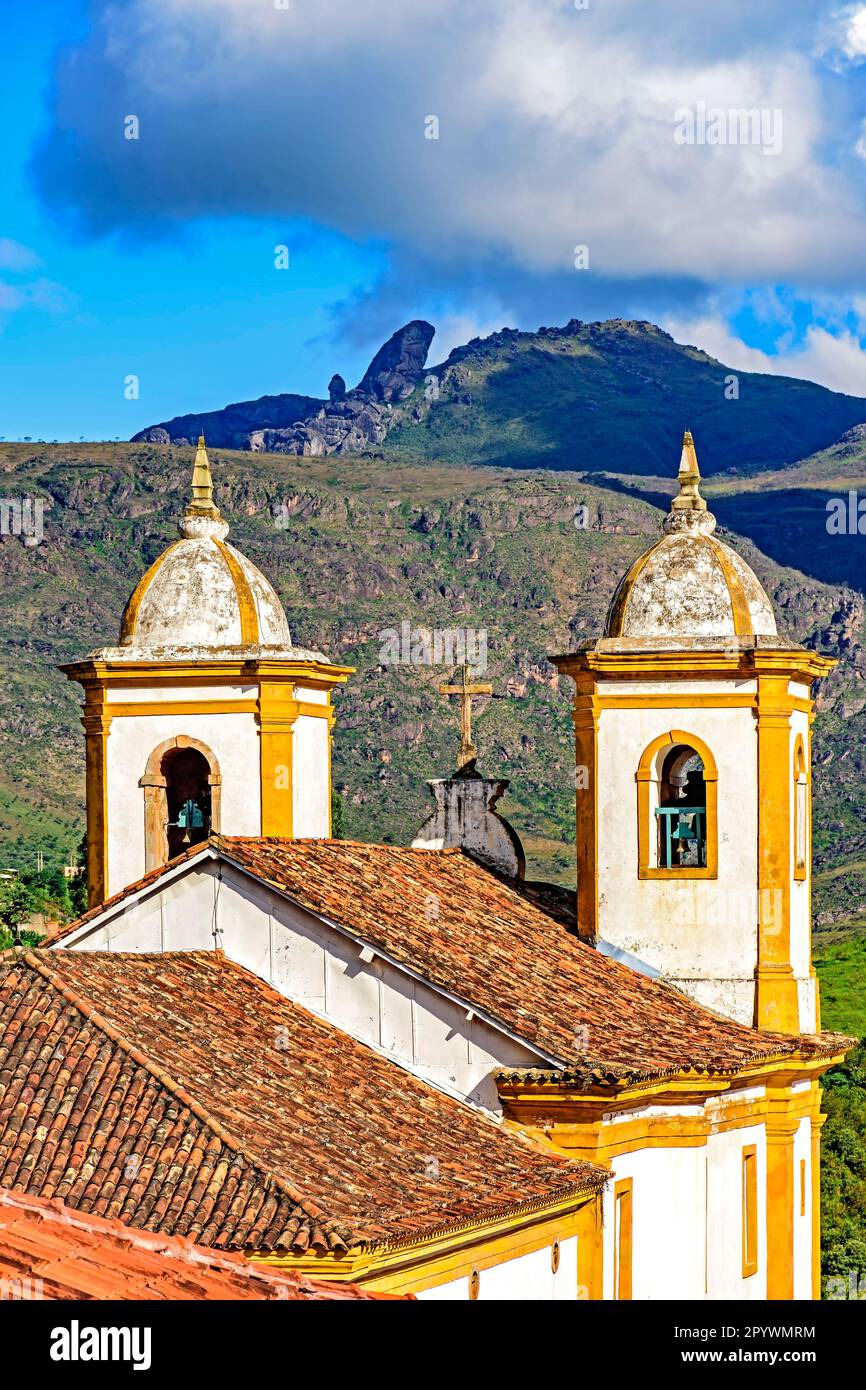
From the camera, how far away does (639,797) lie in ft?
65.5

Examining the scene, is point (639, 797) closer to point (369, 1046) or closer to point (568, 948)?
point (568, 948)

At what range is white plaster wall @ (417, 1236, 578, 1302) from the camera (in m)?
13.1

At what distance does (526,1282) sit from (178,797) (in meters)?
7.31

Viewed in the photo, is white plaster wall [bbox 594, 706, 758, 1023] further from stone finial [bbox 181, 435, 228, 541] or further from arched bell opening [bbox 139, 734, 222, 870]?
stone finial [bbox 181, 435, 228, 541]

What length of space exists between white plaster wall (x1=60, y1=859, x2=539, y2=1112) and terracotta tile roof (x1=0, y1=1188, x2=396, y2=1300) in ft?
16.1

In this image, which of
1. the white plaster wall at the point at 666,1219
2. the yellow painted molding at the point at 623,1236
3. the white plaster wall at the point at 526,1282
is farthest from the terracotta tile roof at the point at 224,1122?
the white plaster wall at the point at 666,1219

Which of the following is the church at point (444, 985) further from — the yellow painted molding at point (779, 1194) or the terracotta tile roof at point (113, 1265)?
the terracotta tile roof at point (113, 1265)

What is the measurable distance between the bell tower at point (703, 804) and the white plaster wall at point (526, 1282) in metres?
4.82

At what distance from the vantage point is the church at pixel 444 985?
501 inches

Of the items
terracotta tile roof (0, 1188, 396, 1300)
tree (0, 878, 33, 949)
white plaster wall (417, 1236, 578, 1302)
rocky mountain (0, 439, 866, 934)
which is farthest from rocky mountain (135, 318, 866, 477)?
terracotta tile roof (0, 1188, 396, 1300)

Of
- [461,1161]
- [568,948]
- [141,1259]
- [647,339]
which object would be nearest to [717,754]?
[568,948]

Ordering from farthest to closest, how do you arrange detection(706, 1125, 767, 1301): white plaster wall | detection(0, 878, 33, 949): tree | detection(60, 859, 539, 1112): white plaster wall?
detection(0, 878, 33, 949): tree → detection(706, 1125, 767, 1301): white plaster wall → detection(60, 859, 539, 1112): white plaster wall

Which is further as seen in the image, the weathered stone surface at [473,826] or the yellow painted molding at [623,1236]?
the weathered stone surface at [473,826]

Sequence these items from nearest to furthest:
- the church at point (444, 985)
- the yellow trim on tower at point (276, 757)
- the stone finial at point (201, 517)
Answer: the church at point (444, 985) < the yellow trim on tower at point (276, 757) < the stone finial at point (201, 517)
